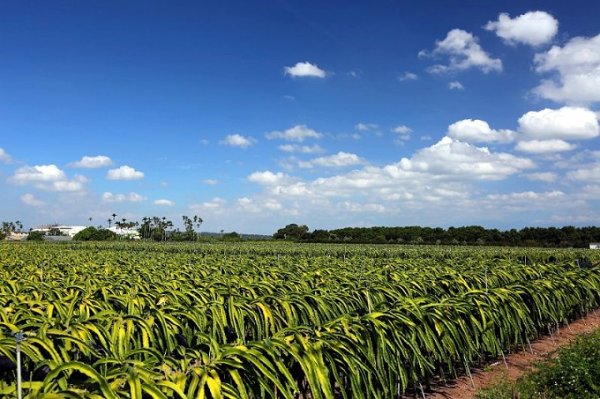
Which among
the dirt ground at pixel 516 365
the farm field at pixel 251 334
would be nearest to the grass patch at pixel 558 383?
the dirt ground at pixel 516 365

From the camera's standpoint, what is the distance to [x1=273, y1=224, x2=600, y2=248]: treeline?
6738cm

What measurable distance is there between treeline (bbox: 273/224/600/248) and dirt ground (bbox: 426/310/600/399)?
62.8 m

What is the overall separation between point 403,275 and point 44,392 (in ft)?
20.2

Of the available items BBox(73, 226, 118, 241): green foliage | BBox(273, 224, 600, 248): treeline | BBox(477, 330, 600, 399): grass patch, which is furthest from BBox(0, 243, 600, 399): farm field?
BBox(73, 226, 118, 241): green foliage

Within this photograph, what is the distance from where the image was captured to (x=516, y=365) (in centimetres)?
614

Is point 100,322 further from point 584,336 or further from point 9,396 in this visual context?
point 584,336

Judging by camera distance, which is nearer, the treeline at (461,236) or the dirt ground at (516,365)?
the dirt ground at (516,365)

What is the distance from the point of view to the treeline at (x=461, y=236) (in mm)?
67375

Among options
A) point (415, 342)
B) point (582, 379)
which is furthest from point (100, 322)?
point (582, 379)

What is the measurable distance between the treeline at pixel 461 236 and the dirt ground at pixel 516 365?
206ft

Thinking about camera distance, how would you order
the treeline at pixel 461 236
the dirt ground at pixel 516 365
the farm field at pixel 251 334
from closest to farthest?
the farm field at pixel 251 334, the dirt ground at pixel 516 365, the treeline at pixel 461 236

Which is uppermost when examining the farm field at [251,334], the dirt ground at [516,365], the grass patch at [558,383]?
the farm field at [251,334]

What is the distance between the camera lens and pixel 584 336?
24.6ft

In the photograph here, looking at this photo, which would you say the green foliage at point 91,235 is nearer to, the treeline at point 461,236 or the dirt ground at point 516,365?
the treeline at point 461,236
